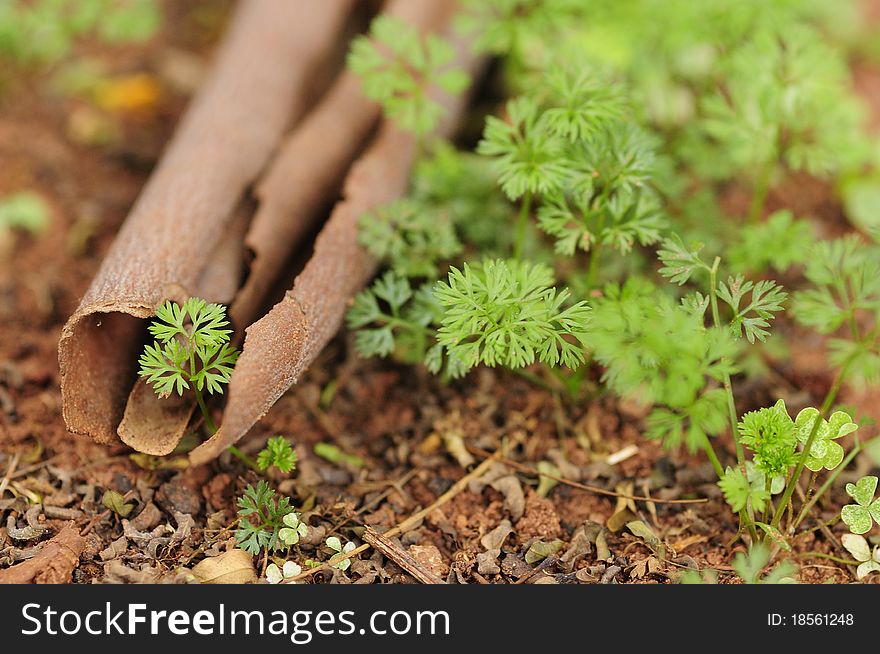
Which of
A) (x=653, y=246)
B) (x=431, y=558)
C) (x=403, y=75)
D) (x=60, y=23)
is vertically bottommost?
(x=431, y=558)

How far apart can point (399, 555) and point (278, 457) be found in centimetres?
46

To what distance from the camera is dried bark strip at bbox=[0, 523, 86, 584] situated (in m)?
2.20

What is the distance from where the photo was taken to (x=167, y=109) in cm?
389

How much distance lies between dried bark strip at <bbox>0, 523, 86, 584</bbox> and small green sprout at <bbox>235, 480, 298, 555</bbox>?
1.46 ft

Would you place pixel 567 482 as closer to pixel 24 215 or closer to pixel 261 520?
pixel 261 520

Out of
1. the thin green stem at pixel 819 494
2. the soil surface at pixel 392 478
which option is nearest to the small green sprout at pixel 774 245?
the soil surface at pixel 392 478

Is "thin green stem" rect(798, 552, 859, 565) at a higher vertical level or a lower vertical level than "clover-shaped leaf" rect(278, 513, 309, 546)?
lower

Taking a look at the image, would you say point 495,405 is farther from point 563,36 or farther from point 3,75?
point 3,75

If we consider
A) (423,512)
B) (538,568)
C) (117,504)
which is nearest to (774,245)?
(538,568)

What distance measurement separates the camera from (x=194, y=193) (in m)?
2.76

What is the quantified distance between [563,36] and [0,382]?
2556 mm

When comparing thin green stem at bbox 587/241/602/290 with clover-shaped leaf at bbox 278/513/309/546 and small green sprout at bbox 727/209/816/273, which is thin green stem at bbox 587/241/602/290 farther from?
clover-shaped leaf at bbox 278/513/309/546

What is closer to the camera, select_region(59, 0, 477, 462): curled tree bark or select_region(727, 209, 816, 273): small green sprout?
select_region(59, 0, 477, 462): curled tree bark

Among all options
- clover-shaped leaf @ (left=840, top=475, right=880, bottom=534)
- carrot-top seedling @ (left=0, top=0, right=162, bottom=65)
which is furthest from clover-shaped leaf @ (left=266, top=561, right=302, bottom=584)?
carrot-top seedling @ (left=0, top=0, right=162, bottom=65)
